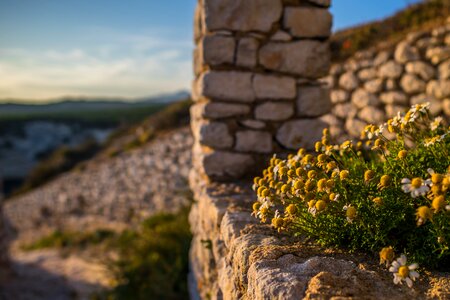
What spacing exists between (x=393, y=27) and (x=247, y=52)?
21.0 ft

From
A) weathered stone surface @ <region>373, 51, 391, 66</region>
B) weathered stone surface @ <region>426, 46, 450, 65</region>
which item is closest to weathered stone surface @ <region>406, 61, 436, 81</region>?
weathered stone surface @ <region>426, 46, 450, 65</region>

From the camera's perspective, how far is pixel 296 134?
3240 millimetres

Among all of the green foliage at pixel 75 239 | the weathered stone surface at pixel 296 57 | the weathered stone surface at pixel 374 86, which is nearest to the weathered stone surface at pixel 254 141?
the weathered stone surface at pixel 296 57

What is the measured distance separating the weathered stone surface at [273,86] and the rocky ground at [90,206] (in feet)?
10.6

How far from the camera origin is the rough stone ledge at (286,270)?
1365 millimetres

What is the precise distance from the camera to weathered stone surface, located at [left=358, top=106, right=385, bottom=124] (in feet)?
20.9

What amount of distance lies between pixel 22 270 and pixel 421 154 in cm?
842

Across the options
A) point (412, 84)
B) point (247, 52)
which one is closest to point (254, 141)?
point (247, 52)

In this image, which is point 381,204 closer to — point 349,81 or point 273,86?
point 273,86

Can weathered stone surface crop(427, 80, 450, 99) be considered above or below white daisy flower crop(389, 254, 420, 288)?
above

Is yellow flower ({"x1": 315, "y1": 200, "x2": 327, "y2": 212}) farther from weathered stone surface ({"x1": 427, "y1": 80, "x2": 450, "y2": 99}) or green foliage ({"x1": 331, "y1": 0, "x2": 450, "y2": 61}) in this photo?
green foliage ({"x1": 331, "y1": 0, "x2": 450, "y2": 61})

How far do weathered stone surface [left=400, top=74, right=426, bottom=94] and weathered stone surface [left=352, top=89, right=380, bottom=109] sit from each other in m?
0.49

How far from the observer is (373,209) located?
1.62 meters

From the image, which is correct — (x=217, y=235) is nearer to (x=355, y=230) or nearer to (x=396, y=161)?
(x=355, y=230)
